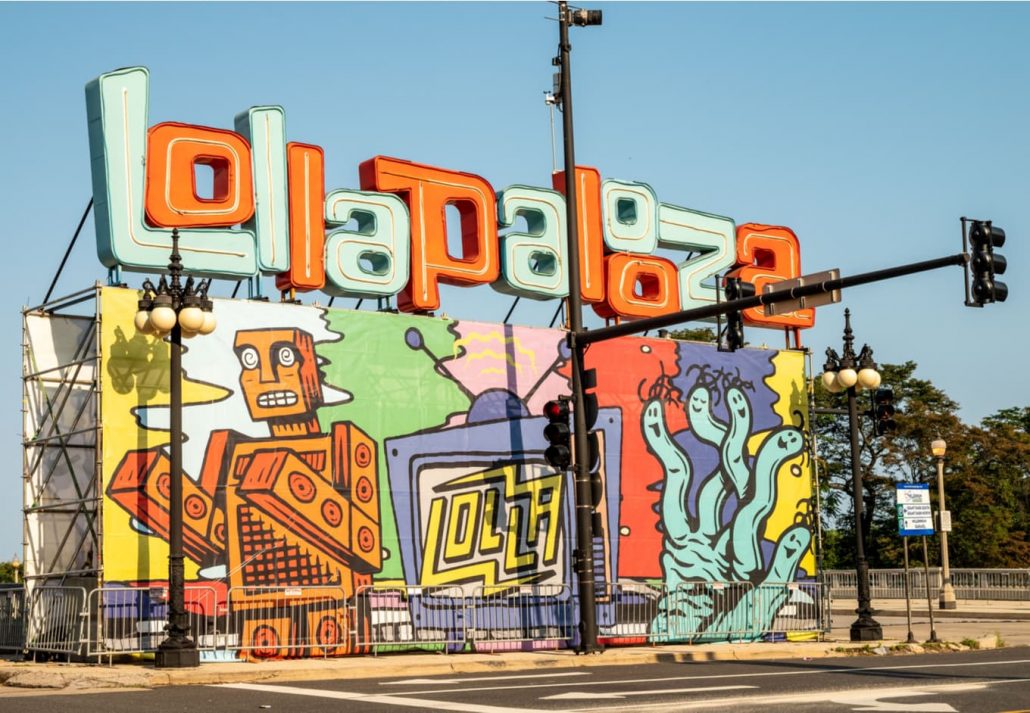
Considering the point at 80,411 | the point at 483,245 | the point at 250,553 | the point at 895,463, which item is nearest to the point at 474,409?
the point at 483,245

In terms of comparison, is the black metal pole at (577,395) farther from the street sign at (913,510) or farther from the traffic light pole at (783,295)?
the street sign at (913,510)

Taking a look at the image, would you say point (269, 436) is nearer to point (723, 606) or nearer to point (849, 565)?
point (723, 606)

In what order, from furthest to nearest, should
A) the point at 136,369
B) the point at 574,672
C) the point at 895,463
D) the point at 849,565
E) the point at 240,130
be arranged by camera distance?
the point at 849,565
the point at 895,463
the point at 240,130
the point at 136,369
the point at 574,672

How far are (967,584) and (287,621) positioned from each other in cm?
3863

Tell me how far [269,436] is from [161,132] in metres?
5.42

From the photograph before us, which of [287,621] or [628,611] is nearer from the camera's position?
[287,621]

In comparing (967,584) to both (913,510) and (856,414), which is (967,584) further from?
(913,510)

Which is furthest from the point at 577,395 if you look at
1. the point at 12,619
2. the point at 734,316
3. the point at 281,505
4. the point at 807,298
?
the point at 12,619

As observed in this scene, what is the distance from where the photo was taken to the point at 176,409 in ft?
65.3

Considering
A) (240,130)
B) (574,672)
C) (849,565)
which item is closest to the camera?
(574,672)

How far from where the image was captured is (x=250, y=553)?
2294 centimetres

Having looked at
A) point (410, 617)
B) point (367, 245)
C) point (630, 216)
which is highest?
point (630, 216)

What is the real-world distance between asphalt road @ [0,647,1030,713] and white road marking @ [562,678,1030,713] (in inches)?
0.4

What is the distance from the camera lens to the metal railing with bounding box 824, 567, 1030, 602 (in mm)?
52250
